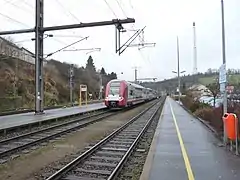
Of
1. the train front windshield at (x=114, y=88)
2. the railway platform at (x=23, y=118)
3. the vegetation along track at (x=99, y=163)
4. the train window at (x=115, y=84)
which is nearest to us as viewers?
the vegetation along track at (x=99, y=163)

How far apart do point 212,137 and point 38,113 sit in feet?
56.4

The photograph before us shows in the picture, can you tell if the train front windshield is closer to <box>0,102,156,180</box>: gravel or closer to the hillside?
the hillside

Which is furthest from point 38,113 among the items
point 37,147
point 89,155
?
point 89,155

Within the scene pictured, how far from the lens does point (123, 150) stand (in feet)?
38.2

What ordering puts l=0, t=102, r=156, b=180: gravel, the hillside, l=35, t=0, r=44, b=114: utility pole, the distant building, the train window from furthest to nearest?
the distant building < the hillside < the train window < l=35, t=0, r=44, b=114: utility pole < l=0, t=102, r=156, b=180: gravel

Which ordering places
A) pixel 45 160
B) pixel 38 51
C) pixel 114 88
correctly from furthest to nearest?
pixel 114 88
pixel 38 51
pixel 45 160

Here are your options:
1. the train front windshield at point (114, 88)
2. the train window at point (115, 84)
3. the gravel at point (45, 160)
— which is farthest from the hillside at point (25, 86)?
the gravel at point (45, 160)

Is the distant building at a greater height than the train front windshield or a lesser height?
greater

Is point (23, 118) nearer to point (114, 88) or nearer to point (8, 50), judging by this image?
point (114, 88)

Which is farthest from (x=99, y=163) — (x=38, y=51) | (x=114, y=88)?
(x=114, y=88)

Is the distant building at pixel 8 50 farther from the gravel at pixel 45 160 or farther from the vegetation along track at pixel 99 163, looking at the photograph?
the vegetation along track at pixel 99 163

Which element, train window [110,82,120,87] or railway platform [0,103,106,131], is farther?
train window [110,82,120,87]

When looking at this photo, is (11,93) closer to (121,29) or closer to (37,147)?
(121,29)

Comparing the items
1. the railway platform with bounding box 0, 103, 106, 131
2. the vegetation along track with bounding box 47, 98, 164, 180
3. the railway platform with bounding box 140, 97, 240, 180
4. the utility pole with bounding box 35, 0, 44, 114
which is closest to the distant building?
the utility pole with bounding box 35, 0, 44, 114
